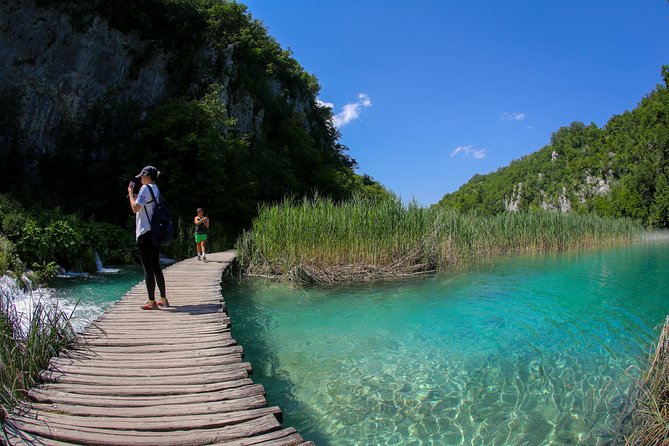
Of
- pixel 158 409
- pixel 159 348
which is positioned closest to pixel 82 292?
pixel 159 348

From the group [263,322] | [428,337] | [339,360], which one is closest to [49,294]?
[263,322]

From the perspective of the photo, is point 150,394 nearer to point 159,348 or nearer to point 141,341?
point 159,348

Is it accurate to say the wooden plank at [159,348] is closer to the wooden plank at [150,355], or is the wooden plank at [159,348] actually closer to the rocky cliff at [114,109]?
the wooden plank at [150,355]

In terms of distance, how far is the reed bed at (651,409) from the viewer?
2709mm

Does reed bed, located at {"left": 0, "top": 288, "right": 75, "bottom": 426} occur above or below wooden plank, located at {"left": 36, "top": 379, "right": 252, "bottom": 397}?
above

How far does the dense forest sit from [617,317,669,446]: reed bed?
60.6ft

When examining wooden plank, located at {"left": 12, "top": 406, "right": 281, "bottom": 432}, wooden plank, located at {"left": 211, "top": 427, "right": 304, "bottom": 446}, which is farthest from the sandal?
wooden plank, located at {"left": 211, "top": 427, "right": 304, "bottom": 446}

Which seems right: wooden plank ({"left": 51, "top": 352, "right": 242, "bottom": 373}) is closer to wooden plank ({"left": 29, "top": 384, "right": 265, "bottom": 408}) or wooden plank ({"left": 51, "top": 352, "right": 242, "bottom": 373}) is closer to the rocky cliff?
wooden plank ({"left": 29, "top": 384, "right": 265, "bottom": 408})

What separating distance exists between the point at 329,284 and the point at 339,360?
488 centimetres

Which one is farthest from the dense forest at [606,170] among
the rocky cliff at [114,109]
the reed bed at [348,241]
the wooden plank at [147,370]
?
the wooden plank at [147,370]

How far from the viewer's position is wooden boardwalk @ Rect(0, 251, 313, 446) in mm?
2602

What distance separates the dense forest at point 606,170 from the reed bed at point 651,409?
18.5 m

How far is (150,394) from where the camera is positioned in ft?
10.4

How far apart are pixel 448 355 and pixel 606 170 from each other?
217 feet
